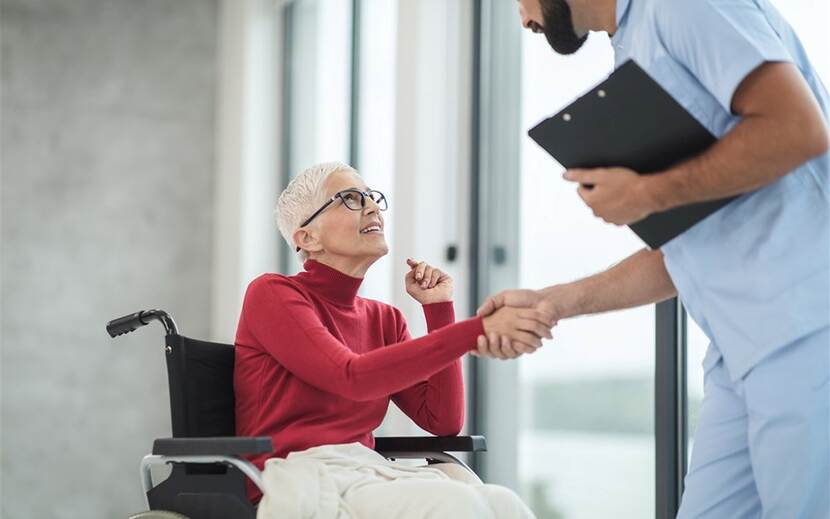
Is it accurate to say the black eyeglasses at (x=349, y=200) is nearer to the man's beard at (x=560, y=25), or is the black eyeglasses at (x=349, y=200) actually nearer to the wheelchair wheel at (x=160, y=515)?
the man's beard at (x=560, y=25)

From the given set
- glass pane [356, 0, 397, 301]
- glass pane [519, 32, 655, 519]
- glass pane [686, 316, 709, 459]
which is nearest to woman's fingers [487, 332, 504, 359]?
glass pane [686, 316, 709, 459]

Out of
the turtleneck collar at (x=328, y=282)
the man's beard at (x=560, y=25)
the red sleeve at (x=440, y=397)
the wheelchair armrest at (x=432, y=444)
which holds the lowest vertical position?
the wheelchair armrest at (x=432, y=444)

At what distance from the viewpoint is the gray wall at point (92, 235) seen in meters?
4.73

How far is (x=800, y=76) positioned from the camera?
1.41 metres

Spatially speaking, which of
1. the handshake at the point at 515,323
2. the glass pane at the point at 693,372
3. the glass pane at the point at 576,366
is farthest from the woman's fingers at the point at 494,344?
the glass pane at the point at 576,366

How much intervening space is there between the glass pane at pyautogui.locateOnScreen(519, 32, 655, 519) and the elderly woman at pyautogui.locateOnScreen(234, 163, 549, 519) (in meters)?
0.89

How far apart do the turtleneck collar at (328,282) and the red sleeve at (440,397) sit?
0.18m

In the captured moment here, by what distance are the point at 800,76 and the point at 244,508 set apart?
3.74 ft

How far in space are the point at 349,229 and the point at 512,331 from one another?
44cm

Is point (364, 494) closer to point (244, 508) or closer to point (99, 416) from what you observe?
point (244, 508)

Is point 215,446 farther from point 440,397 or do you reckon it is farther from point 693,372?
point 693,372

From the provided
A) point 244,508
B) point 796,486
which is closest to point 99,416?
point 244,508

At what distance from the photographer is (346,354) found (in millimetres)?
1843

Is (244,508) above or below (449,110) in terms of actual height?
below
